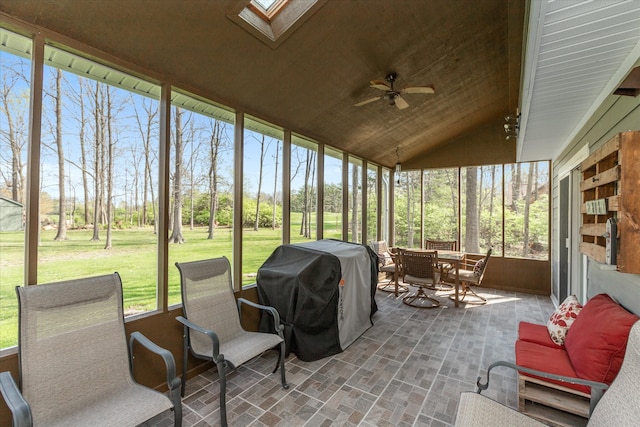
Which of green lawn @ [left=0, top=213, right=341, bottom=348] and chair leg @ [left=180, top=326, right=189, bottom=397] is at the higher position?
green lawn @ [left=0, top=213, right=341, bottom=348]

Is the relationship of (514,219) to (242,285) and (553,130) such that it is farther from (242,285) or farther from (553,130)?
(242,285)

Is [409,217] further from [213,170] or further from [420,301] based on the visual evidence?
[213,170]

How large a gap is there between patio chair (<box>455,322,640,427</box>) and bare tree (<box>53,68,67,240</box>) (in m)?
2.97

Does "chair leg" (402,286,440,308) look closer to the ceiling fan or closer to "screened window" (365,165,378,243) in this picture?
"screened window" (365,165,378,243)

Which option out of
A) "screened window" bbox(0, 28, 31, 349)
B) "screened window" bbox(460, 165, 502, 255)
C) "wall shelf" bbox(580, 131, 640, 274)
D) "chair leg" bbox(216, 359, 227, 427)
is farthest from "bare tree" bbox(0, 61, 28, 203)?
"screened window" bbox(460, 165, 502, 255)

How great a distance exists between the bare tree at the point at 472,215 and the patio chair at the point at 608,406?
5.35 meters

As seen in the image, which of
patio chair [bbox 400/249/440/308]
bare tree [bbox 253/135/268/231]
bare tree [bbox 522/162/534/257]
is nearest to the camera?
bare tree [bbox 253/135/268/231]

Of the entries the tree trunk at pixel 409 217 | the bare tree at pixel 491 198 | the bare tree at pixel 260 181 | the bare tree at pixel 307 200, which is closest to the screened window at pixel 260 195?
the bare tree at pixel 260 181

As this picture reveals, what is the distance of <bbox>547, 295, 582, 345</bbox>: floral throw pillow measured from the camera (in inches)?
96.4

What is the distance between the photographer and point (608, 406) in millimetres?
1330

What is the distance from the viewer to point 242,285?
3.38m

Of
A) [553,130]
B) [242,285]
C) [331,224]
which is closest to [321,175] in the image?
[331,224]

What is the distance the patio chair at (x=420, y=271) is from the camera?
4.57m

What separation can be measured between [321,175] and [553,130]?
313cm
